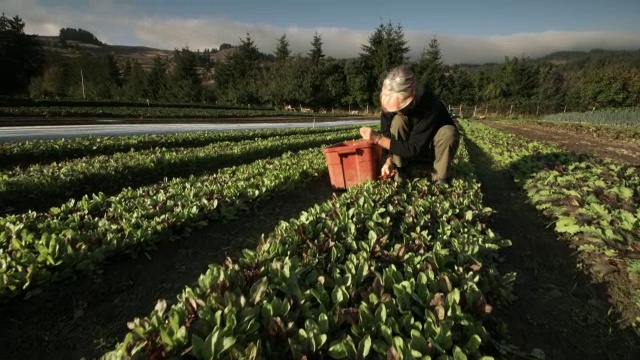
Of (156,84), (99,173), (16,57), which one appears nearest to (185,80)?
(156,84)

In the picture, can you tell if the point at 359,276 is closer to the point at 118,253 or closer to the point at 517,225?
the point at 118,253

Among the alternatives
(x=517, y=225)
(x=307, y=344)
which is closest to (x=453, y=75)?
(x=517, y=225)

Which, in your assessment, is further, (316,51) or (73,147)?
(316,51)

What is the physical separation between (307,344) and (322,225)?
1.68m

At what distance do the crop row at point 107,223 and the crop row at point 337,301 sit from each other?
175 centimetres

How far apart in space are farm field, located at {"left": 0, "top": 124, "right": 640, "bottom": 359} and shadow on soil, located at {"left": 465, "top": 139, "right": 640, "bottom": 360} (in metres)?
0.02

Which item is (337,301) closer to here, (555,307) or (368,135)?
(555,307)

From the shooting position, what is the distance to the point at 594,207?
5102 millimetres

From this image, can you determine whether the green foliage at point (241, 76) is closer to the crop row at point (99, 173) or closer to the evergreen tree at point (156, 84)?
the evergreen tree at point (156, 84)

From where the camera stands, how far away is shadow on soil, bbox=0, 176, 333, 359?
2.72 m

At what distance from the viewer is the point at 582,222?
489 cm

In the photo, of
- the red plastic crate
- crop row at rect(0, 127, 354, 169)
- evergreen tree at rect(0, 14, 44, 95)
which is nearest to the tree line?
evergreen tree at rect(0, 14, 44, 95)

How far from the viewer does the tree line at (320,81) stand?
60812mm

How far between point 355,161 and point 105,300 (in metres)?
3.66
